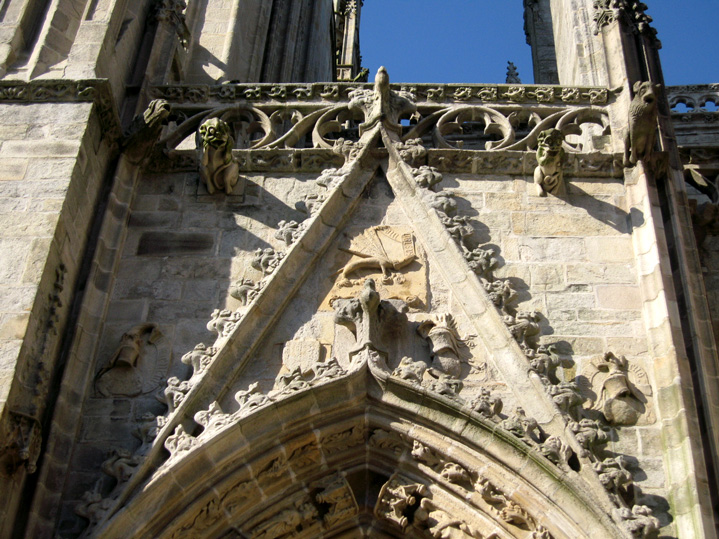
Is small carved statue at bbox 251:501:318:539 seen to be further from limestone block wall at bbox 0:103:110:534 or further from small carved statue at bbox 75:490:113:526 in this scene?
limestone block wall at bbox 0:103:110:534

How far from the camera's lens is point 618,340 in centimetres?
877

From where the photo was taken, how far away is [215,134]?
32.2ft

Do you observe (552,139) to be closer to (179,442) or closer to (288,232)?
(288,232)

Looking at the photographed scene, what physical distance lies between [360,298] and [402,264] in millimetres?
727

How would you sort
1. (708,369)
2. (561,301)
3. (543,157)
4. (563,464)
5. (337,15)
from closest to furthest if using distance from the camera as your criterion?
(563,464) → (708,369) → (561,301) → (543,157) → (337,15)

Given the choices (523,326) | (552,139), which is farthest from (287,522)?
(552,139)

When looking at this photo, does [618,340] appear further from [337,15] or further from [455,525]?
[337,15]

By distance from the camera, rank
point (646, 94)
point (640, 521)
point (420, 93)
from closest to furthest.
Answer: point (640, 521) → point (646, 94) → point (420, 93)

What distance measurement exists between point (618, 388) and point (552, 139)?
2.34 metres

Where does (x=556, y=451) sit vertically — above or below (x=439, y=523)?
above

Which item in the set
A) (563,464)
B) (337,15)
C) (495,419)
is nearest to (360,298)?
(495,419)

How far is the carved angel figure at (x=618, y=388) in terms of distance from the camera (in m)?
8.28

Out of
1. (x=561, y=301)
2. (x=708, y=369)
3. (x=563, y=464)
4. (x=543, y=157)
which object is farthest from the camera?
(x=543, y=157)

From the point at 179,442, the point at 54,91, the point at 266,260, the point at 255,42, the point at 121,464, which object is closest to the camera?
the point at 121,464
